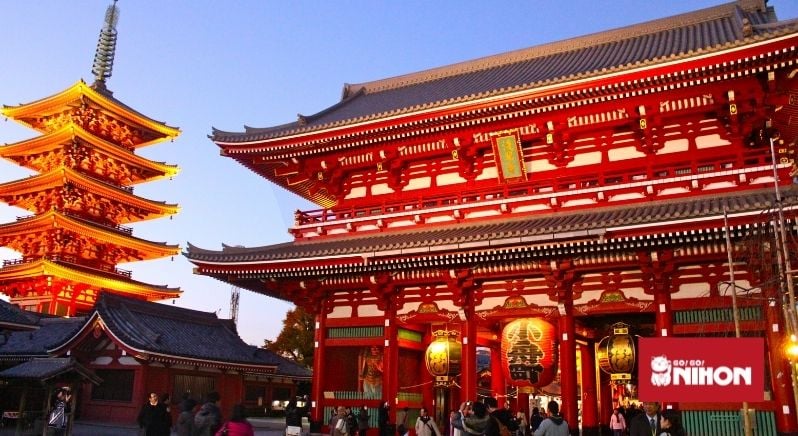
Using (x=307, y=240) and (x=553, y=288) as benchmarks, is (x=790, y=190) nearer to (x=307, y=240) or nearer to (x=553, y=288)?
(x=553, y=288)

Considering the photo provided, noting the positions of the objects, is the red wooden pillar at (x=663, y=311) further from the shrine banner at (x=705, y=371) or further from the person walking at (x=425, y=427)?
the shrine banner at (x=705, y=371)

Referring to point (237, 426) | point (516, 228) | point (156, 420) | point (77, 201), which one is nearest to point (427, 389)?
point (516, 228)

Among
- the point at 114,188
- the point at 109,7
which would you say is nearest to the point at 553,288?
the point at 114,188

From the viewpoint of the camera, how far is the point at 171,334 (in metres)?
28.9

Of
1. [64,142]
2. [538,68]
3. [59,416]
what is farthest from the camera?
[64,142]

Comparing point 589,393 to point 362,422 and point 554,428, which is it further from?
point 554,428

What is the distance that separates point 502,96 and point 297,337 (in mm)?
47505

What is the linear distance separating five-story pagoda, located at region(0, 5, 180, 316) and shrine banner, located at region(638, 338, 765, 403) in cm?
4277

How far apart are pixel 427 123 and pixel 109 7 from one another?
53322mm

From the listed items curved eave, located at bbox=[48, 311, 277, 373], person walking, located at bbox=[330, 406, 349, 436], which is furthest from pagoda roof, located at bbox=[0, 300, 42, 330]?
person walking, located at bbox=[330, 406, 349, 436]

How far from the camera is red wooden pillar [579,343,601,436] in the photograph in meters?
17.4

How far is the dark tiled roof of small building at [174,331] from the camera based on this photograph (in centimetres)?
2575

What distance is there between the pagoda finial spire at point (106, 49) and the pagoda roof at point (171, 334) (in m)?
30.4

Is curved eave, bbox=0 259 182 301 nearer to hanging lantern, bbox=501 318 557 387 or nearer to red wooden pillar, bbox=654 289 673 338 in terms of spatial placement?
hanging lantern, bbox=501 318 557 387
